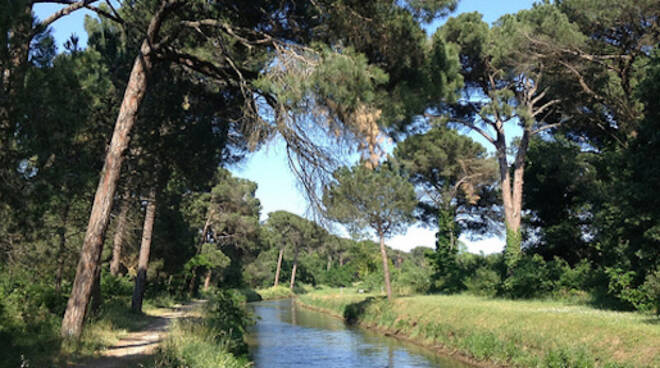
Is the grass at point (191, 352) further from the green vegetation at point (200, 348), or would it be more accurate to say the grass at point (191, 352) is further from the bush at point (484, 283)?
the bush at point (484, 283)

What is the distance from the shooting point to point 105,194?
355 inches

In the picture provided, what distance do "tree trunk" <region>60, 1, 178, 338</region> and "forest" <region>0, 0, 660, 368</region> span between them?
0.12 ft

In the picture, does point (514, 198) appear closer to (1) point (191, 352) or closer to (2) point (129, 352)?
(1) point (191, 352)

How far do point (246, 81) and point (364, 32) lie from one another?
2.48m

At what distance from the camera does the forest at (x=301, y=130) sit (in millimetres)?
7551

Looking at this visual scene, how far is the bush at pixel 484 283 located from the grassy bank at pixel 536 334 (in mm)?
3883

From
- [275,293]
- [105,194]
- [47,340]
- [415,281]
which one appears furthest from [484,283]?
[275,293]

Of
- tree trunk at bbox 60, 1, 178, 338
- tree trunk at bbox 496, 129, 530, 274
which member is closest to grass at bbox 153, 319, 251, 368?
tree trunk at bbox 60, 1, 178, 338

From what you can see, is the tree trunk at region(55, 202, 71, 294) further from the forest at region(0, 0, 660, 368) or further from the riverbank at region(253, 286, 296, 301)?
the riverbank at region(253, 286, 296, 301)

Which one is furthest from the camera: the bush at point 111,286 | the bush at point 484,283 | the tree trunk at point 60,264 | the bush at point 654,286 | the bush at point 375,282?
the bush at point 375,282

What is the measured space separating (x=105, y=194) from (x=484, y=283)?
19998 millimetres

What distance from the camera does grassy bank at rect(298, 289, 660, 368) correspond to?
1018cm

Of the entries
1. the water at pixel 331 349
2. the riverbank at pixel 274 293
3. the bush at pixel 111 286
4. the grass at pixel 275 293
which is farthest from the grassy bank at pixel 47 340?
the grass at pixel 275 293

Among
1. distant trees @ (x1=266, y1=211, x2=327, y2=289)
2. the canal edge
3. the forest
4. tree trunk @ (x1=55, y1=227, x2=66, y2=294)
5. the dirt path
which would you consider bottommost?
the canal edge
